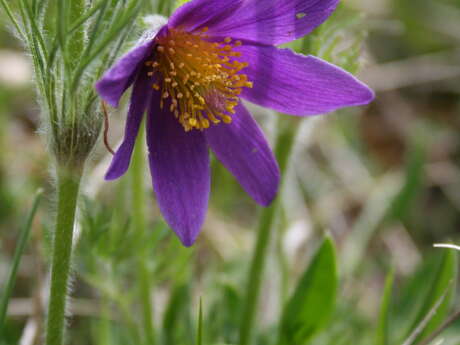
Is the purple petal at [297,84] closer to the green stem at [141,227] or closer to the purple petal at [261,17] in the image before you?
the purple petal at [261,17]

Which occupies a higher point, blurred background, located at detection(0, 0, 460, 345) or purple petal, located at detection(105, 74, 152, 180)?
purple petal, located at detection(105, 74, 152, 180)

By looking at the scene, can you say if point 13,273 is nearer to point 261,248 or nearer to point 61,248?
point 61,248

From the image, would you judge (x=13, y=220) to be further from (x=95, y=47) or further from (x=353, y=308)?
(x=95, y=47)

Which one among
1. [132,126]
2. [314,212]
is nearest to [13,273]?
[132,126]

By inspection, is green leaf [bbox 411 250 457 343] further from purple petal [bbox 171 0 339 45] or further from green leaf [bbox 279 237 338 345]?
purple petal [bbox 171 0 339 45]

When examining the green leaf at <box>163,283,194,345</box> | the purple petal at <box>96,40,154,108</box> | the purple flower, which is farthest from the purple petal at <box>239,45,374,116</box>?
the green leaf at <box>163,283,194,345</box>

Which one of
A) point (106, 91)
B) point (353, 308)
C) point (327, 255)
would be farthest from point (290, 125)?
point (106, 91)

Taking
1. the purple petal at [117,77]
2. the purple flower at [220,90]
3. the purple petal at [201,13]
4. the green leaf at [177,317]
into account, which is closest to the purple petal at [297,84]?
the purple flower at [220,90]
